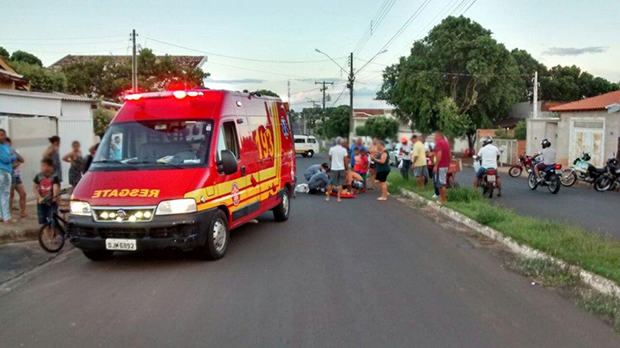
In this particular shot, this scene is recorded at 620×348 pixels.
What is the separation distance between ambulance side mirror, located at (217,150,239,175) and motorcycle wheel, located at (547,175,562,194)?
13.1 m

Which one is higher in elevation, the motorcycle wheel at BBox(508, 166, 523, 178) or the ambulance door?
the ambulance door

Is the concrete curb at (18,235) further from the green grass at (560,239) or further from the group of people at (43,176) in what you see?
the green grass at (560,239)

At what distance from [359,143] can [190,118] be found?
10.2m

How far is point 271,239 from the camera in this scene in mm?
9859

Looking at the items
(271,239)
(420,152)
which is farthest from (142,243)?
(420,152)

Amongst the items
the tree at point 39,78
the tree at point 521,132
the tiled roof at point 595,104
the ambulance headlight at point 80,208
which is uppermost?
the tree at point 39,78

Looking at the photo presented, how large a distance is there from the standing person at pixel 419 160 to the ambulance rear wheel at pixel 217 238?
932 cm

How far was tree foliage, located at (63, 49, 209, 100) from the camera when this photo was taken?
36219 millimetres

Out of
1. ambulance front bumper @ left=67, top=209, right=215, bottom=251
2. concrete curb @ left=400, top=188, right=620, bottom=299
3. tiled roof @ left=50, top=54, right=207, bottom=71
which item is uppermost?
tiled roof @ left=50, top=54, right=207, bottom=71

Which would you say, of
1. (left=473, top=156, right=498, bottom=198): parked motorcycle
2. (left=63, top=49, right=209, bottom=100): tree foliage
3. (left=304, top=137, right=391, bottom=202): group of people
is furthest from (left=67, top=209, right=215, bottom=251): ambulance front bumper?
(left=63, top=49, right=209, bottom=100): tree foliage

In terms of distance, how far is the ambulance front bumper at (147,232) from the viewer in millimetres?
7266

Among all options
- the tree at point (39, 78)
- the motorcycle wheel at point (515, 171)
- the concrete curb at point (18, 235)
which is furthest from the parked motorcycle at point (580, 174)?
the tree at point (39, 78)

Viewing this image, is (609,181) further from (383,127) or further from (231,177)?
Answer: (383,127)

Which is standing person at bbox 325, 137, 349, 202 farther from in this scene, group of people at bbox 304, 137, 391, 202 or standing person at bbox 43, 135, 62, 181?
standing person at bbox 43, 135, 62, 181
